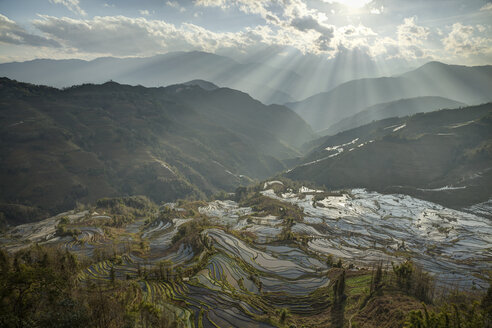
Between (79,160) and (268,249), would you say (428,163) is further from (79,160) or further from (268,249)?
(79,160)

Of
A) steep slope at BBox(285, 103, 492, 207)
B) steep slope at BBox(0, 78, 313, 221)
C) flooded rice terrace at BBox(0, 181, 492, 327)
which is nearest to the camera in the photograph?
flooded rice terrace at BBox(0, 181, 492, 327)

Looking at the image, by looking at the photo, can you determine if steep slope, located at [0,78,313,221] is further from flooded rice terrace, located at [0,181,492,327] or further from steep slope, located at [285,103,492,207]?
steep slope, located at [285,103,492,207]

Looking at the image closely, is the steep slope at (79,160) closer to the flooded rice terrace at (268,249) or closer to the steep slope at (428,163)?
the flooded rice terrace at (268,249)

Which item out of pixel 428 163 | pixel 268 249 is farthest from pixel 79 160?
pixel 428 163

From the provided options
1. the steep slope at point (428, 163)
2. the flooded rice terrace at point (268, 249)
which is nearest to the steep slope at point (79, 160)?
the flooded rice terrace at point (268, 249)

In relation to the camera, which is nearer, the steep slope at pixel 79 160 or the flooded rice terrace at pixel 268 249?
the flooded rice terrace at pixel 268 249

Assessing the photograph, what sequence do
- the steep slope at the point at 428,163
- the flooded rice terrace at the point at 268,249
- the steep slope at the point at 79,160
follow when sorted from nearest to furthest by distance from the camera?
the flooded rice terrace at the point at 268,249
the steep slope at the point at 428,163
the steep slope at the point at 79,160

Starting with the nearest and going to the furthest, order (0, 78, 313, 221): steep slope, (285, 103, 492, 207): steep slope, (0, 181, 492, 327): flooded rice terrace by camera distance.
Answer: (0, 181, 492, 327): flooded rice terrace, (285, 103, 492, 207): steep slope, (0, 78, 313, 221): steep slope

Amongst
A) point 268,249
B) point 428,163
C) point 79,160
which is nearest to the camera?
point 268,249

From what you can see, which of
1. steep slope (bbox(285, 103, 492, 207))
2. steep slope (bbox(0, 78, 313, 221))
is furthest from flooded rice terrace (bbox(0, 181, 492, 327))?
steep slope (bbox(0, 78, 313, 221))

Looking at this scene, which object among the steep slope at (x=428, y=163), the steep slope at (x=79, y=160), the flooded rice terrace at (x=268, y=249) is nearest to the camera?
the flooded rice terrace at (x=268, y=249)
